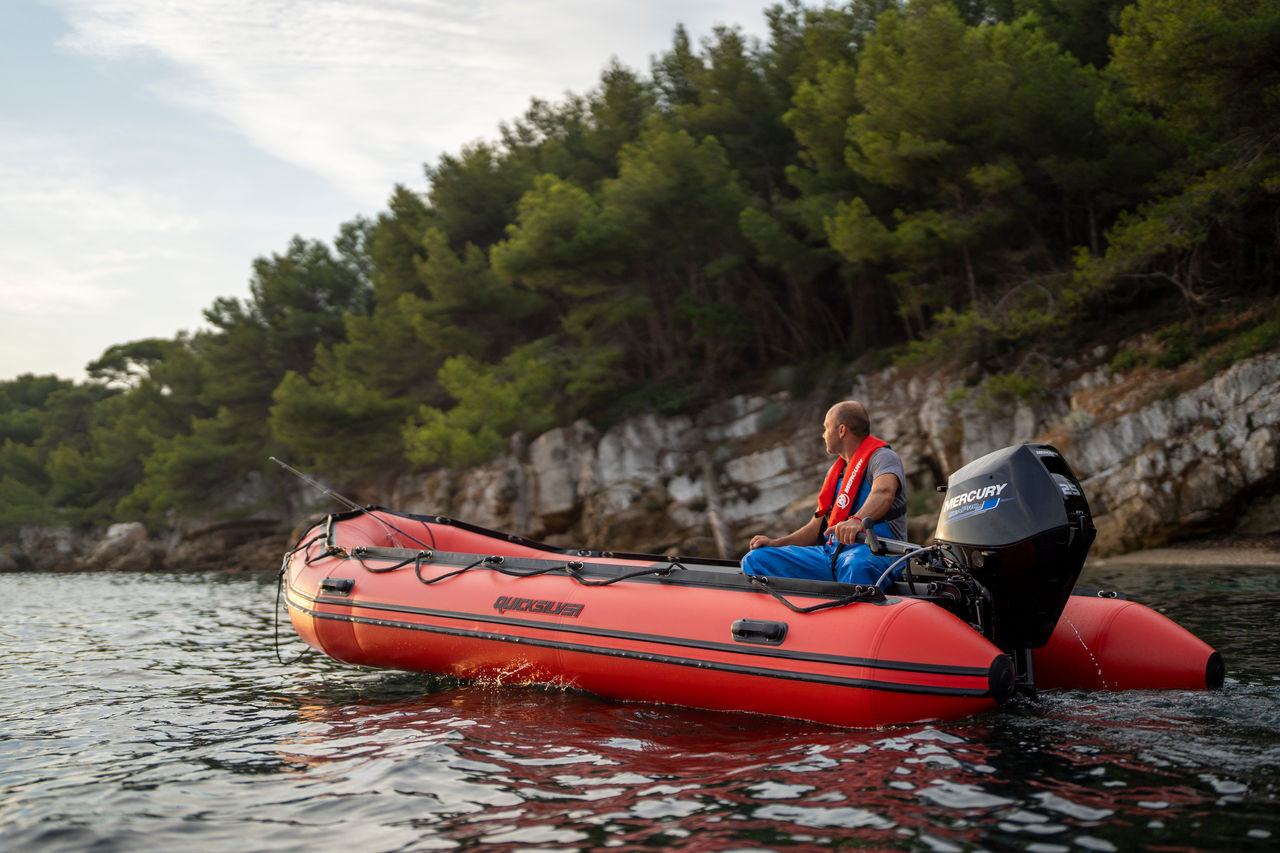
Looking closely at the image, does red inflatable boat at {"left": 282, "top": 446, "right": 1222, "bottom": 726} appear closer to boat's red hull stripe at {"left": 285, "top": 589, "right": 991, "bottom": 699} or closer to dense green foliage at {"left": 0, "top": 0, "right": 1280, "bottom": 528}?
boat's red hull stripe at {"left": 285, "top": 589, "right": 991, "bottom": 699}

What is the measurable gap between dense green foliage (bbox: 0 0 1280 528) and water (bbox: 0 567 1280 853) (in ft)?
30.1

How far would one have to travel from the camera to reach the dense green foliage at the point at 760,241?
44.5 feet

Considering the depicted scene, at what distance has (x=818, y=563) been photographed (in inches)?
196

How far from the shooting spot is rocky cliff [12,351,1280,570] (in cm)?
1217

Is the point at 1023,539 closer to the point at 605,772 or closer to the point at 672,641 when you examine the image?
the point at 672,641

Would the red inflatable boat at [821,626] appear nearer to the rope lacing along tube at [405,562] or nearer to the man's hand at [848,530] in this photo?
the rope lacing along tube at [405,562]

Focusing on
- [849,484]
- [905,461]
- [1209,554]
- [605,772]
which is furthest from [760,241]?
[605,772]

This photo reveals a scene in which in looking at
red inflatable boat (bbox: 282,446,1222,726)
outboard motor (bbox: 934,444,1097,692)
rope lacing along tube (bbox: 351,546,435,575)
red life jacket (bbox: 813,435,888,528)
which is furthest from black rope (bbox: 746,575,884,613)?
rope lacing along tube (bbox: 351,546,435,575)

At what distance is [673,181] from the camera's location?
20078 mm

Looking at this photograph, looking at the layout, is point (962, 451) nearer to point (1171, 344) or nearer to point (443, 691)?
point (1171, 344)

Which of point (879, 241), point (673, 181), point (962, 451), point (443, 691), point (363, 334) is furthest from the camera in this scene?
point (363, 334)

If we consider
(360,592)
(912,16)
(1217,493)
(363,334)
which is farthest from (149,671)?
(363,334)

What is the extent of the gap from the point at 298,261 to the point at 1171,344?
28.3 metres

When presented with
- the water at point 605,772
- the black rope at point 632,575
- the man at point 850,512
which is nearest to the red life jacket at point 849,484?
the man at point 850,512
